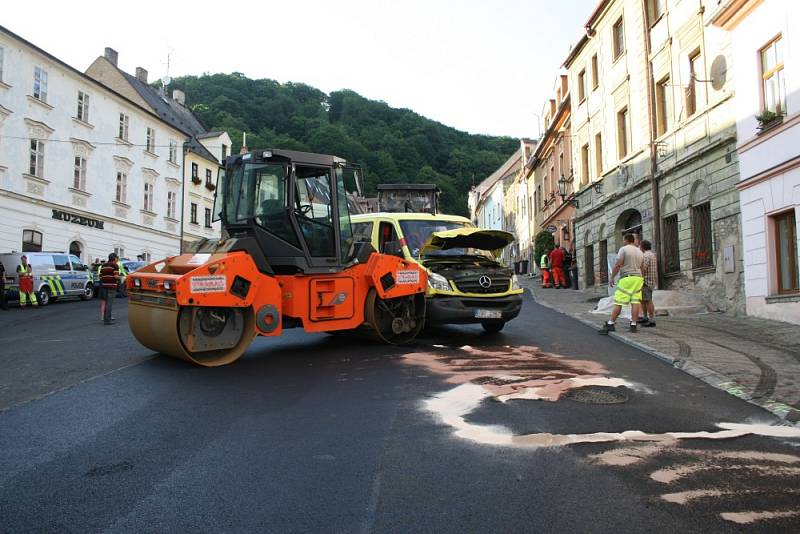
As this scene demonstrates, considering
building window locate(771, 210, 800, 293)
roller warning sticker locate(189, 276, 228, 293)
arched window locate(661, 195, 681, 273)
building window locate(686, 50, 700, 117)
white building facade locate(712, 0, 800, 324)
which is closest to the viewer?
roller warning sticker locate(189, 276, 228, 293)

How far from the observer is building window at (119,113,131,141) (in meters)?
33.0

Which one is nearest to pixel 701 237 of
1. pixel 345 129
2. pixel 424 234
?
pixel 424 234

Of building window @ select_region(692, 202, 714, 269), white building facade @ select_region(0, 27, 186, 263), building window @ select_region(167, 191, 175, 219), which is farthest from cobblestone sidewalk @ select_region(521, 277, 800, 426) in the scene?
building window @ select_region(167, 191, 175, 219)

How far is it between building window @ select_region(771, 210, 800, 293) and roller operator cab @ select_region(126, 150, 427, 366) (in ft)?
25.7

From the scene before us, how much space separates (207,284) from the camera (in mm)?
6957

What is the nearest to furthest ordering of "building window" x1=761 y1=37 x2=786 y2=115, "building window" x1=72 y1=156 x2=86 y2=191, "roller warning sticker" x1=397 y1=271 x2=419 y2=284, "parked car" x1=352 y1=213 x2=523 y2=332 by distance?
"roller warning sticker" x1=397 y1=271 x2=419 y2=284 → "parked car" x1=352 y1=213 x2=523 y2=332 → "building window" x1=761 y1=37 x2=786 y2=115 → "building window" x1=72 y1=156 x2=86 y2=191

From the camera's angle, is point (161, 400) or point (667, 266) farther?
point (667, 266)

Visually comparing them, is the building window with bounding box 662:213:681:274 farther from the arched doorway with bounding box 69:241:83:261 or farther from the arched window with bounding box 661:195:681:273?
the arched doorway with bounding box 69:241:83:261

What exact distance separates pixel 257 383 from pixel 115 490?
298 cm

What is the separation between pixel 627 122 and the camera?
20219 millimetres

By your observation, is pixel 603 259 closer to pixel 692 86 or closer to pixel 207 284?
pixel 692 86

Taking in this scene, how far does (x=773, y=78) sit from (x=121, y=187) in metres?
31.5

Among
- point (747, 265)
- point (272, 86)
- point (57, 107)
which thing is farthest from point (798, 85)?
point (272, 86)

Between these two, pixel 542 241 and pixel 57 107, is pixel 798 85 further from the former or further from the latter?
pixel 57 107
